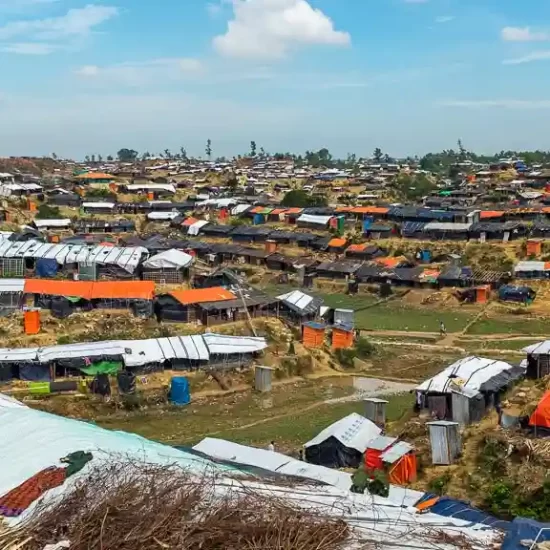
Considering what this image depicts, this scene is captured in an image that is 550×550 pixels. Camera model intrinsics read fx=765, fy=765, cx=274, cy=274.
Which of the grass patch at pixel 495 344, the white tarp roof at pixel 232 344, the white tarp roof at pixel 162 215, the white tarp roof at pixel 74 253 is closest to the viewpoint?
the white tarp roof at pixel 232 344

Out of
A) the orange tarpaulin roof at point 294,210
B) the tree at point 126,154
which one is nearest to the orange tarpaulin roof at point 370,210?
the orange tarpaulin roof at point 294,210

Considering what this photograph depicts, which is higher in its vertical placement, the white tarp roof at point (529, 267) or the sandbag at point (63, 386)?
the white tarp roof at point (529, 267)

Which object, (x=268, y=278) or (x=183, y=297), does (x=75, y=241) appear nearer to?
(x=268, y=278)

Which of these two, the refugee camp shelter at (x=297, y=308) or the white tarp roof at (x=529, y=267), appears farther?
the white tarp roof at (x=529, y=267)

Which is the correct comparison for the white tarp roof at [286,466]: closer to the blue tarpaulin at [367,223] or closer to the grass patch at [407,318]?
the grass patch at [407,318]

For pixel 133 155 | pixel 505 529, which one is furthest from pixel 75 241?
pixel 133 155

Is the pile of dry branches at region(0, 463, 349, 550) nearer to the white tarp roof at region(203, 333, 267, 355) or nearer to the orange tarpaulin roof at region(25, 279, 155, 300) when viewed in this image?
the white tarp roof at region(203, 333, 267, 355)
